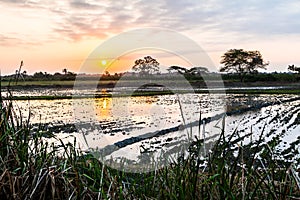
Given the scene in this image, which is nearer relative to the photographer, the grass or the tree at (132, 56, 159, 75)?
the grass

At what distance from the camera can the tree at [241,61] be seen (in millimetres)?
45844

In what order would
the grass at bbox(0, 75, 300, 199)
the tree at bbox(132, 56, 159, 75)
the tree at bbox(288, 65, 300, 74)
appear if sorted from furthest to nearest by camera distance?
the tree at bbox(288, 65, 300, 74) < the tree at bbox(132, 56, 159, 75) < the grass at bbox(0, 75, 300, 199)

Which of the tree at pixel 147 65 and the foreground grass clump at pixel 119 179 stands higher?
the tree at pixel 147 65

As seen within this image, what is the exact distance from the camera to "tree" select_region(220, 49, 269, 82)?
4584 centimetres

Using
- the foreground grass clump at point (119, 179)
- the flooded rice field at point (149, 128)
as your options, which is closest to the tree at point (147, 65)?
the flooded rice field at point (149, 128)

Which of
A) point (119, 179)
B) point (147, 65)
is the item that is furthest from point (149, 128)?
point (119, 179)

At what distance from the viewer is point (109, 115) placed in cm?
1341

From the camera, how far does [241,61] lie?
4575 cm

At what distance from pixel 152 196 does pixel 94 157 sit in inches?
30.7

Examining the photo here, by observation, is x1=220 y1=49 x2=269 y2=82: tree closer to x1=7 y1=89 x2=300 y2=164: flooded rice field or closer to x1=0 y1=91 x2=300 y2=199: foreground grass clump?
x1=7 y1=89 x2=300 y2=164: flooded rice field

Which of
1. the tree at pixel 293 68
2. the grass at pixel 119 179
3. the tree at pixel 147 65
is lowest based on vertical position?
the grass at pixel 119 179

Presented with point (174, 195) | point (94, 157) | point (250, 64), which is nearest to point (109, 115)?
point (94, 157)

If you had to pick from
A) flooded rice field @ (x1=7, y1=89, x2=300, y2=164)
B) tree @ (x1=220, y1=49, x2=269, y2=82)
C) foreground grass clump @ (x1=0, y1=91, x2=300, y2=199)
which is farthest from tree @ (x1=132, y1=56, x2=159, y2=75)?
tree @ (x1=220, y1=49, x2=269, y2=82)

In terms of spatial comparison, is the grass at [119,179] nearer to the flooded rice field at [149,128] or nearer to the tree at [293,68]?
the flooded rice field at [149,128]
